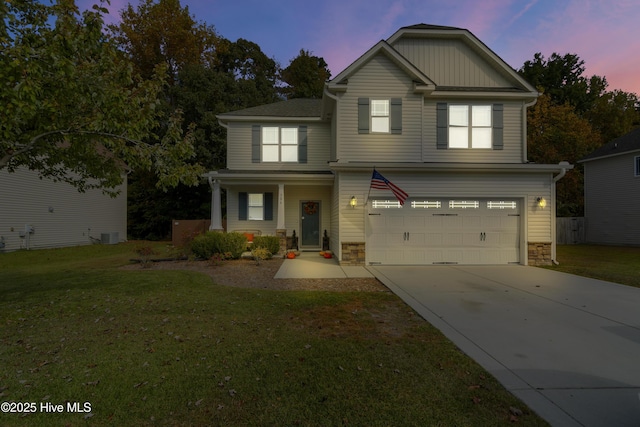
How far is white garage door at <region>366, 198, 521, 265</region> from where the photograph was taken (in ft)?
36.0

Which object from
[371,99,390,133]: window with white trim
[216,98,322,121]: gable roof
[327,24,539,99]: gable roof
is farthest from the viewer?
[216,98,322,121]: gable roof

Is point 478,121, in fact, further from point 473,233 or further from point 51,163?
point 51,163

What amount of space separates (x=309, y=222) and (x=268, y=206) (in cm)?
194

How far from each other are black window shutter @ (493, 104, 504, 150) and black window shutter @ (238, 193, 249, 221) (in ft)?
32.8

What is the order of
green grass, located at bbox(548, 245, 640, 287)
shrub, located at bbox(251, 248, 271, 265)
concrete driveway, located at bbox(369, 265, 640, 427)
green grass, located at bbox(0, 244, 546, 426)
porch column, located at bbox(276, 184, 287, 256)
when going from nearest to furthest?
green grass, located at bbox(0, 244, 546, 426), concrete driveway, located at bbox(369, 265, 640, 427), green grass, located at bbox(548, 245, 640, 287), shrub, located at bbox(251, 248, 271, 265), porch column, located at bbox(276, 184, 287, 256)

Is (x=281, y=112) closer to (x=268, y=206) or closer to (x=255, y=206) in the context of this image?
(x=268, y=206)

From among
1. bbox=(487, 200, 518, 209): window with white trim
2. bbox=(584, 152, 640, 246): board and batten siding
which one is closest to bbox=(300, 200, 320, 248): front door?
bbox=(487, 200, 518, 209): window with white trim

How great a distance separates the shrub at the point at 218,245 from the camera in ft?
39.9

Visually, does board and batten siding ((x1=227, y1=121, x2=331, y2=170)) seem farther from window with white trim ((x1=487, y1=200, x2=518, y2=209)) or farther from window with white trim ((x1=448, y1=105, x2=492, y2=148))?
window with white trim ((x1=487, y1=200, x2=518, y2=209))

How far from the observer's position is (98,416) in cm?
279

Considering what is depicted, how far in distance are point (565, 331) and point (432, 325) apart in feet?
5.97

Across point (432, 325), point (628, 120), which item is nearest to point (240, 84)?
point (432, 325)

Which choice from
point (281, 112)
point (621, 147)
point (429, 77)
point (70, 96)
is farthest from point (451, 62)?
point (621, 147)

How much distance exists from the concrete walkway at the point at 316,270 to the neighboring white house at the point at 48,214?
1292cm
